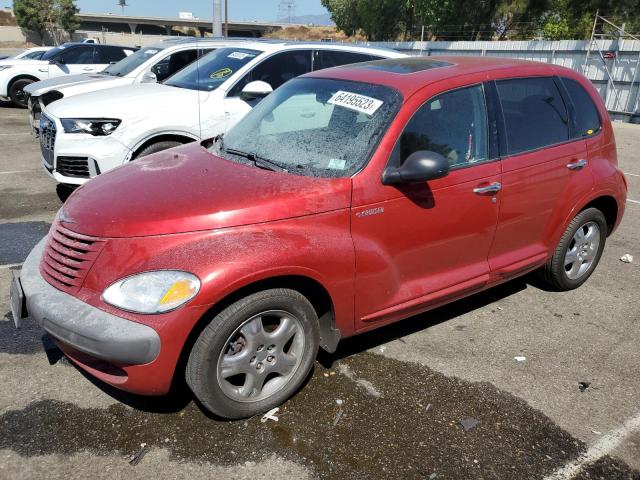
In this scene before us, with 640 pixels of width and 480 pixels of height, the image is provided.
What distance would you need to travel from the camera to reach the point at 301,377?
3.08 metres

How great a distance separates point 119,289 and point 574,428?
2.47 metres

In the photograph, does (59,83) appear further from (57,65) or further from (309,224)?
(309,224)

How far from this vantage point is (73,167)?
5.93m

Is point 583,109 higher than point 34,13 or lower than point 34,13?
lower

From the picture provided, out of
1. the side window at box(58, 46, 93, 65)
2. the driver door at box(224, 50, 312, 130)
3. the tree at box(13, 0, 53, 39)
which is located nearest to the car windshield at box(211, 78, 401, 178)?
the driver door at box(224, 50, 312, 130)

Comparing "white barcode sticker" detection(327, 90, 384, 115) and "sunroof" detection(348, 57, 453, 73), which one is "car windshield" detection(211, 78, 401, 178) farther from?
"sunroof" detection(348, 57, 453, 73)

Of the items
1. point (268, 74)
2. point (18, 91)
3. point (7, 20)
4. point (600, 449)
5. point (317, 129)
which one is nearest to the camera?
point (600, 449)

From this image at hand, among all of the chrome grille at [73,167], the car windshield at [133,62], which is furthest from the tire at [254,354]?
the car windshield at [133,62]

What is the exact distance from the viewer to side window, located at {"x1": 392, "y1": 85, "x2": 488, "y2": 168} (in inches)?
129

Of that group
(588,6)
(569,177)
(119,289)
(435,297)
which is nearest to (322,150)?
(435,297)

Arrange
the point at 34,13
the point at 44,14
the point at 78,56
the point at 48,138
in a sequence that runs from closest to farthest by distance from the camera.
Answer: the point at 48,138 < the point at 78,56 < the point at 44,14 < the point at 34,13

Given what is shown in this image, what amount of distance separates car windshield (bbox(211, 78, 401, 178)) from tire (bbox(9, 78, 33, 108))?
1402 centimetres

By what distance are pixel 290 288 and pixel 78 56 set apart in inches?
558

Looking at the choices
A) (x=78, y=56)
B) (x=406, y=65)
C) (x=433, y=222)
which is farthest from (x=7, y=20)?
(x=433, y=222)
